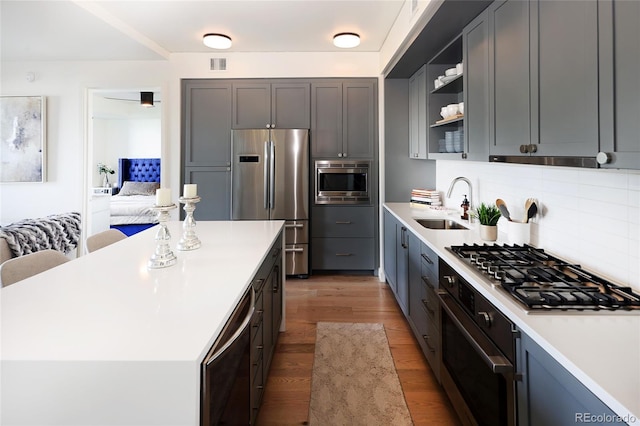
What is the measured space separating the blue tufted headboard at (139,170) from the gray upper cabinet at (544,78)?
26.9 feet

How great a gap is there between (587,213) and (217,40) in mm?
3647

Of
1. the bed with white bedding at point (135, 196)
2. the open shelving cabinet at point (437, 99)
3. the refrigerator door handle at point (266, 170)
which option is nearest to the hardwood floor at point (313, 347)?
the refrigerator door handle at point (266, 170)

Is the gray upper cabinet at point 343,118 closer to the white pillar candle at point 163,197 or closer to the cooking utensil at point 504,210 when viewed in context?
the cooking utensil at point 504,210

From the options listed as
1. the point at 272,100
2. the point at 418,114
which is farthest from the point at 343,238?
the point at 272,100

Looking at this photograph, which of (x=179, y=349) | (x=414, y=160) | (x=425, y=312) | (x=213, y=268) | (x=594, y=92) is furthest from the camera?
(x=414, y=160)

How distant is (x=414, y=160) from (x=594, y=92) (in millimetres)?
3074

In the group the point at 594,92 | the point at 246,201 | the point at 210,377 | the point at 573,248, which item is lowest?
the point at 210,377

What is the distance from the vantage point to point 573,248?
5.57 ft

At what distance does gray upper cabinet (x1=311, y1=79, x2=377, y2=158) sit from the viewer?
4.33 meters

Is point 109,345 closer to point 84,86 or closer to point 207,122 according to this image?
point 207,122

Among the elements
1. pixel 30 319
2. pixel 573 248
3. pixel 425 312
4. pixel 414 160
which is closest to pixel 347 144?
pixel 414 160

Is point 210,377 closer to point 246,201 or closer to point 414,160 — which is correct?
point 246,201

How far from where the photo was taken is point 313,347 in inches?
103

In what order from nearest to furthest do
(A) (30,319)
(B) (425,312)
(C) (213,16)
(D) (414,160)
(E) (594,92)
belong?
(A) (30,319) < (E) (594,92) < (B) (425,312) < (C) (213,16) < (D) (414,160)
